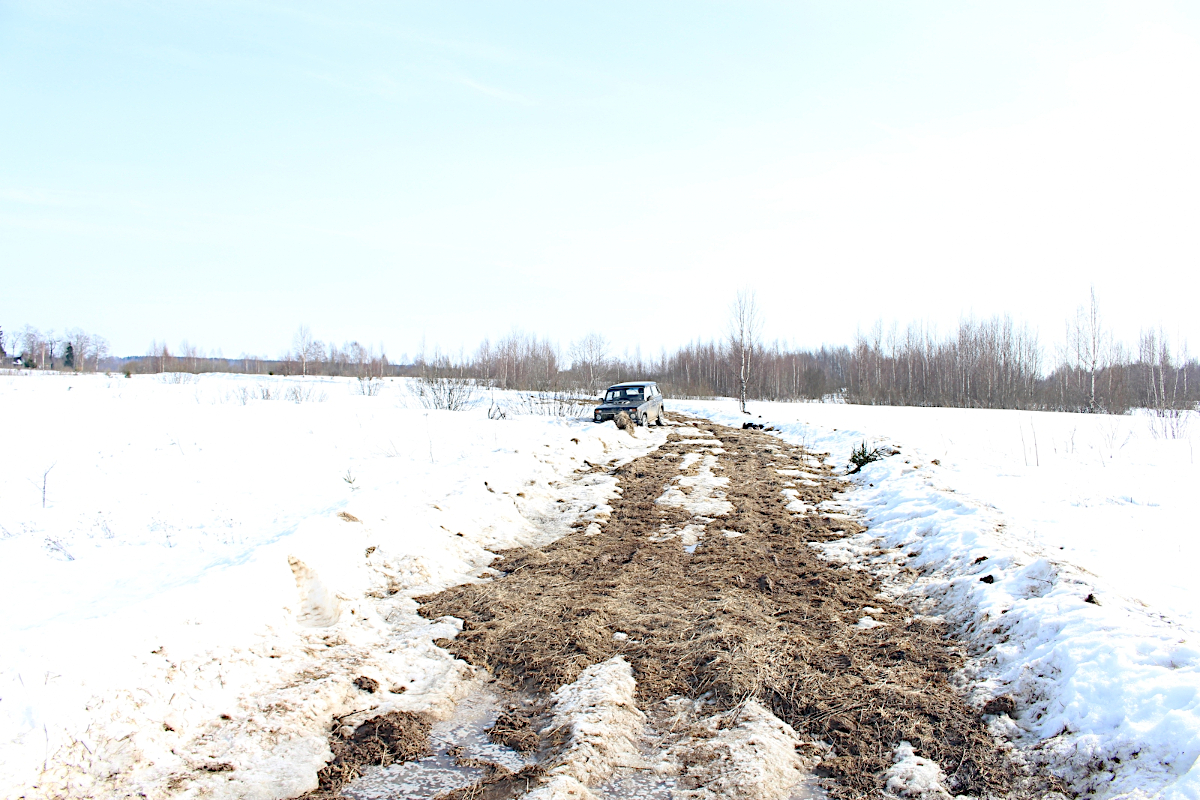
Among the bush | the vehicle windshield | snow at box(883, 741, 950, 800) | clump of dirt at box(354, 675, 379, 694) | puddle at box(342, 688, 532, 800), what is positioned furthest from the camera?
the bush

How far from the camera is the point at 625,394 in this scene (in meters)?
22.3

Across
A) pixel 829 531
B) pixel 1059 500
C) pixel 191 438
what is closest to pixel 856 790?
pixel 829 531

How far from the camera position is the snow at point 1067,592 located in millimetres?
3018

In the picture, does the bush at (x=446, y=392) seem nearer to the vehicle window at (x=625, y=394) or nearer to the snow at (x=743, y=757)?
the vehicle window at (x=625, y=394)

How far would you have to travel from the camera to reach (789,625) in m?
5.00

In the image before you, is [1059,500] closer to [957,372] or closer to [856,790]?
[856,790]

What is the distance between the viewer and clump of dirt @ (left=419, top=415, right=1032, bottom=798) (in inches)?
135

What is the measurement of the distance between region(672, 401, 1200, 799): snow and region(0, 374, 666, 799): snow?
3.74 meters

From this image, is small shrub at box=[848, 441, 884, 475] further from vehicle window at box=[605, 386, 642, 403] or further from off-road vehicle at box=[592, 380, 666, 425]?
vehicle window at box=[605, 386, 642, 403]

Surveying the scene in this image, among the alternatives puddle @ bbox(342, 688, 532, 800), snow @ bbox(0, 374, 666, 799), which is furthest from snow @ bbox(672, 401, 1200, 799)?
snow @ bbox(0, 374, 666, 799)

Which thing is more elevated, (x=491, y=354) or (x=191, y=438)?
(x=491, y=354)

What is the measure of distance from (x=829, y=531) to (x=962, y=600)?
306 centimetres

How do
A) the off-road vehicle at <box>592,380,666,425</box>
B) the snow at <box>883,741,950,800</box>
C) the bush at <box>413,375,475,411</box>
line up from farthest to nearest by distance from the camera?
the bush at <box>413,375,475,411</box>, the off-road vehicle at <box>592,380,666,425</box>, the snow at <box>883,741,950,800</box>

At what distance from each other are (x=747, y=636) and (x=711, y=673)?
689mm
